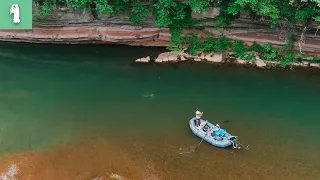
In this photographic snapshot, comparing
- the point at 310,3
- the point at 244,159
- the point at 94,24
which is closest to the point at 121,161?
the point at 244,159

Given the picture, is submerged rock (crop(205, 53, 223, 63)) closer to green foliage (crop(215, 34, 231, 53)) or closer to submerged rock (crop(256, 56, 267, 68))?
green foliage (crop(215, 34, 231, 53))

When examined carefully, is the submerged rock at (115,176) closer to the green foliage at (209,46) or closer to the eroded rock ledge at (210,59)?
the eroded rock ledge at (210,59)

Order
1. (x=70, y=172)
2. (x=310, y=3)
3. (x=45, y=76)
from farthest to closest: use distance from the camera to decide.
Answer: (x=45, y=76), (x=310, y=3), (x=70, y=172)

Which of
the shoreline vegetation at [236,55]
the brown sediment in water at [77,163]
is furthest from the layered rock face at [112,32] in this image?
the brown sediment in water at [77,163]

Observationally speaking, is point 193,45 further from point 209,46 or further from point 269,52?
Answer: point 269,52

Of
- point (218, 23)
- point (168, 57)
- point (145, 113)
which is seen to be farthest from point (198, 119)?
point (218, 23)

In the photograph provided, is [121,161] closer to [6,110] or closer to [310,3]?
[6,110]

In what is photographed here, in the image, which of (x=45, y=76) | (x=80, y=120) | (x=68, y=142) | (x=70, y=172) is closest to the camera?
(x=70, y=172)
